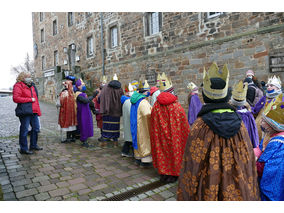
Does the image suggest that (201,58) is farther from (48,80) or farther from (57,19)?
(57,19)

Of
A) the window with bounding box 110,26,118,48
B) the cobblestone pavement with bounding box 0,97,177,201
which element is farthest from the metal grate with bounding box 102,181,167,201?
the window with bounding box 110,26,118,48

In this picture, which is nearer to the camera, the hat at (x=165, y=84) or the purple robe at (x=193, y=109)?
the hat at (x=165, y=84)

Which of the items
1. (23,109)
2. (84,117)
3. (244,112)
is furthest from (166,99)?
(23,109)

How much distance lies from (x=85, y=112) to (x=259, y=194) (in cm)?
478

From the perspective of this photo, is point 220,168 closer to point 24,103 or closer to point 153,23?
point 24,103

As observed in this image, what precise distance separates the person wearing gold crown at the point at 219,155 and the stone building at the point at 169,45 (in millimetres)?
6369

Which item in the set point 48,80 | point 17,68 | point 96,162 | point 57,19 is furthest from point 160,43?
point 17,68

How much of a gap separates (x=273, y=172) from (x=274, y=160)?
11cm

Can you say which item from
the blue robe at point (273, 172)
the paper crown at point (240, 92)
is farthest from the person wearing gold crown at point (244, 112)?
the blue robe at point (273, 172)

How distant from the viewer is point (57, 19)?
22.8 meters

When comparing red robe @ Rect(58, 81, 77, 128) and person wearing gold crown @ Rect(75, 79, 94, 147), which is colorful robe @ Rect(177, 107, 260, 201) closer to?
person wearing gold crown @ Rect(75, 79, 94, 147)

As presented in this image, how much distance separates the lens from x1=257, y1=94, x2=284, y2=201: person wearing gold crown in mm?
1898

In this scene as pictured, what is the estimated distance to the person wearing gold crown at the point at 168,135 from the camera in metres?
3.58

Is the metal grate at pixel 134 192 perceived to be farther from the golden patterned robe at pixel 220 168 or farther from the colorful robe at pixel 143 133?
the golden patterned robe at pixel 220 168
